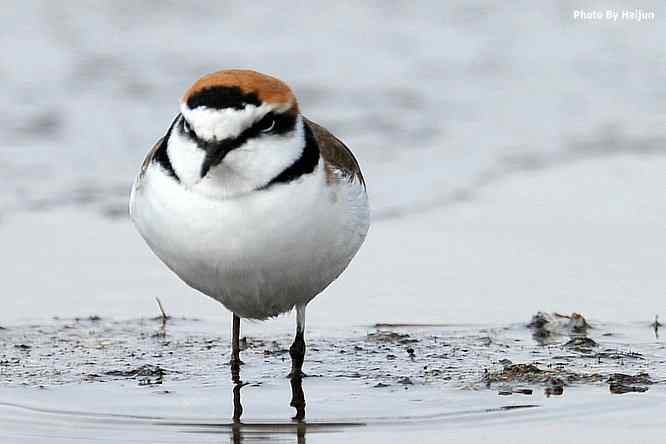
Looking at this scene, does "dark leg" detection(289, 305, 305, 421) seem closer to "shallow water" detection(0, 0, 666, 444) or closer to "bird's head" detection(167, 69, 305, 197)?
"shallow water" detection(0, 0, 666, 444)

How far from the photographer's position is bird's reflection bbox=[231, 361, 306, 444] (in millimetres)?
5709

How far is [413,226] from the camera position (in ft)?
29.8

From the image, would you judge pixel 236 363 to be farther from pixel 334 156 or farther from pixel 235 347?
pixel 334 156

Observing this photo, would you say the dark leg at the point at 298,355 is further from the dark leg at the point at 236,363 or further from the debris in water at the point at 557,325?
the debris in water at the point at 557,325

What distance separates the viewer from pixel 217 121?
5379 mm

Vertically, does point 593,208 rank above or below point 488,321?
above

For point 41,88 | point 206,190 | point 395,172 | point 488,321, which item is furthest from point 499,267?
point 41,88

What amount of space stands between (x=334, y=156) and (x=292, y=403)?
3.47 ft

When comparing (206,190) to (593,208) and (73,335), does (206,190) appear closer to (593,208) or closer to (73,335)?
(73,335)

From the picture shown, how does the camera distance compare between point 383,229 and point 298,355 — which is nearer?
point 298,355

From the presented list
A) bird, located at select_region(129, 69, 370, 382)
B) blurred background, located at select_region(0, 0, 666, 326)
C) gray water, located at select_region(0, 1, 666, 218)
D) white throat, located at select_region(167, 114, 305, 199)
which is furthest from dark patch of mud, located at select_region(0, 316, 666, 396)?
gray water, located at select_region(0, 1, 666, 218)

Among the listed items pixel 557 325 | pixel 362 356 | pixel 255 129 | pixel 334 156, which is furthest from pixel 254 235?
pixel 557 325

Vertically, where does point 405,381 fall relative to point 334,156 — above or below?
below

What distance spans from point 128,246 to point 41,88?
3.48m
